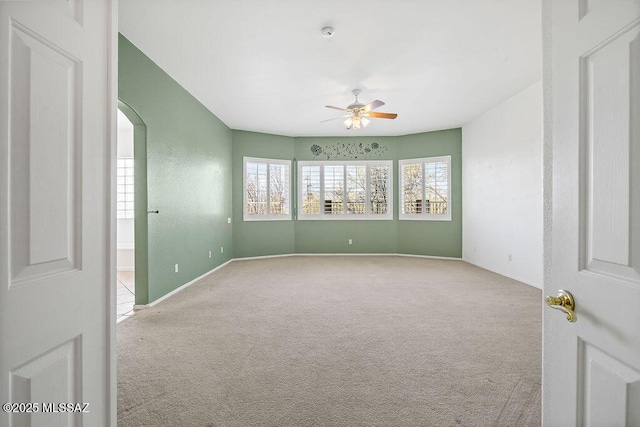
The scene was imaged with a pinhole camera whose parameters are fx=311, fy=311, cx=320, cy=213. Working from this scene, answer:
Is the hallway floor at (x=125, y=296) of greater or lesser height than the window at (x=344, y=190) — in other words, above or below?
below

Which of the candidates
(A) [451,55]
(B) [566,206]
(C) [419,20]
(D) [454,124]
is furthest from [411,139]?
(B) [566,206]

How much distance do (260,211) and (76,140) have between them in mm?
6366

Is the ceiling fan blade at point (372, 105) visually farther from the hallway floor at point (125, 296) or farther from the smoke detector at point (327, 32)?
the hallway floor at point (125, 296)

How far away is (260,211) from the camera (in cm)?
721

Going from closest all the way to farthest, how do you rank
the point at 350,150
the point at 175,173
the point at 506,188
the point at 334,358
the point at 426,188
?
1. the point at 334,358
2. the point at 175,173
3. the point at 506,188
4. the point at 426,188
5. the point at 350,150

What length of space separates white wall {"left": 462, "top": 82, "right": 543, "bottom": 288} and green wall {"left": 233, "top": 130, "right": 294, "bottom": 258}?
401 centimetres

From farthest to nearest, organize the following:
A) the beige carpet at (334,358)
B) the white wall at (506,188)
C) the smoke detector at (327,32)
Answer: the white wall at (506,188)
the smoke detector at (327,32)
the beige carpet at (334,358)

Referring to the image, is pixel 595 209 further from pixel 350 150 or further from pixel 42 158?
pixel 350 150

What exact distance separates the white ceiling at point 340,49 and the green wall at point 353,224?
1659 millimetres

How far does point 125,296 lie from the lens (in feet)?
13.5

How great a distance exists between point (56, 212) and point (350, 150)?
7143mm

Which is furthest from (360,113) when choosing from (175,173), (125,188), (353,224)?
(125,188)

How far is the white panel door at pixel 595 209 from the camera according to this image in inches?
27.8

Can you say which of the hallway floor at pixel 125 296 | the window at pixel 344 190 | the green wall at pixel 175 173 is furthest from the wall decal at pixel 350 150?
the hallway floor at pixel 125 296
